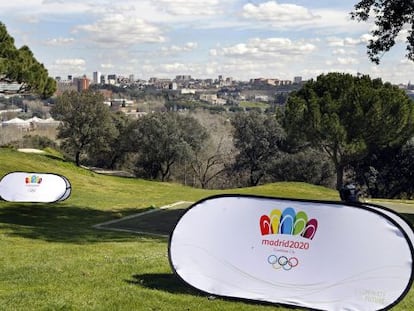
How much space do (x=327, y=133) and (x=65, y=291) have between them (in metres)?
31.3

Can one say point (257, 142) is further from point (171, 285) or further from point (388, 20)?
point (171, 285)

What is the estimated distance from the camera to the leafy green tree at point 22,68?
26.8 meters

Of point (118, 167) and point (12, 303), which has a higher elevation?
point (12, 303)

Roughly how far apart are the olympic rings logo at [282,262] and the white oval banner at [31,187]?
1617 cm

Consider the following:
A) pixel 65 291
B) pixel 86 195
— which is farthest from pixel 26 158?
pixel 65 291

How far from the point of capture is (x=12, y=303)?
20.0 ft

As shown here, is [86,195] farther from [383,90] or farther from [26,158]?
[383,90]

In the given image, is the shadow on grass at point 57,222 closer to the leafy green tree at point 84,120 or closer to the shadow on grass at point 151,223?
the shadow on grass at point 151,223

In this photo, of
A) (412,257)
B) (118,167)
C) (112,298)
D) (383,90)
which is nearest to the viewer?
(412,257)

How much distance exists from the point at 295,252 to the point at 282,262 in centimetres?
19

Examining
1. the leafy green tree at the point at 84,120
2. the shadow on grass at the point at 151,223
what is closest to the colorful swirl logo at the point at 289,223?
the shadow on grass at the point at 151,223

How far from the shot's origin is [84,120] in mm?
53656

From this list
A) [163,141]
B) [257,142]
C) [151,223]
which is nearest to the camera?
[151,223]

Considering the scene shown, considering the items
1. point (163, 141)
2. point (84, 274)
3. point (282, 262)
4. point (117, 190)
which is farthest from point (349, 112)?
point (282, 262)
